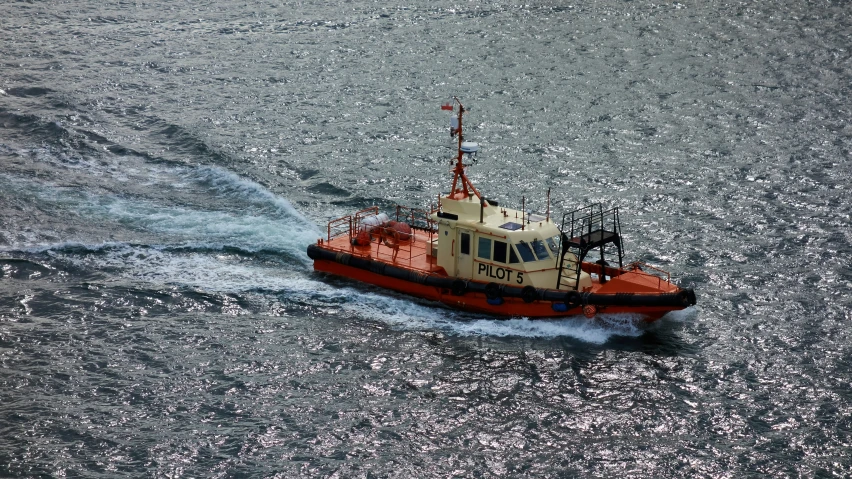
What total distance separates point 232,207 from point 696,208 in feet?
54.3

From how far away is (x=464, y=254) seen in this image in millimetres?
31344

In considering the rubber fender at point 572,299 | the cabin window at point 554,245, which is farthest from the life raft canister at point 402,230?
the rubber fender at point 572,299

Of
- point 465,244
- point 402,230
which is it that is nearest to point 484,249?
point 465,244

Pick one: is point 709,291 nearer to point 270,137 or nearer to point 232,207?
point 232,207

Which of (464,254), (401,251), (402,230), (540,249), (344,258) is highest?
(540,249)

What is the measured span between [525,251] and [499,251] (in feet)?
2.49

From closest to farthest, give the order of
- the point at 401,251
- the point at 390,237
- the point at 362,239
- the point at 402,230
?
the point at 401,251
the point at 362,239
the point at 402,230
the point at 390,237

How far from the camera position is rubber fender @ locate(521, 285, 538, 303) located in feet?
98.8

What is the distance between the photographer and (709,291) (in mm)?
31891

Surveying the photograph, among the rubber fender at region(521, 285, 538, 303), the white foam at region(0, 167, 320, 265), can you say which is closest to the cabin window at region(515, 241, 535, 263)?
the rubber fender at region(521, 285, 538, 303)

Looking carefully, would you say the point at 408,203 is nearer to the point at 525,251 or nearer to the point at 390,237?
the point at 390,237

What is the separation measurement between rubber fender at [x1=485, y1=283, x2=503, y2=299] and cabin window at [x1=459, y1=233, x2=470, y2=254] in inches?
53.7

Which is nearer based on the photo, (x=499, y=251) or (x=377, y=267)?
(x=499, y=251)

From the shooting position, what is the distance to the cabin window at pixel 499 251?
3059 centimetres
